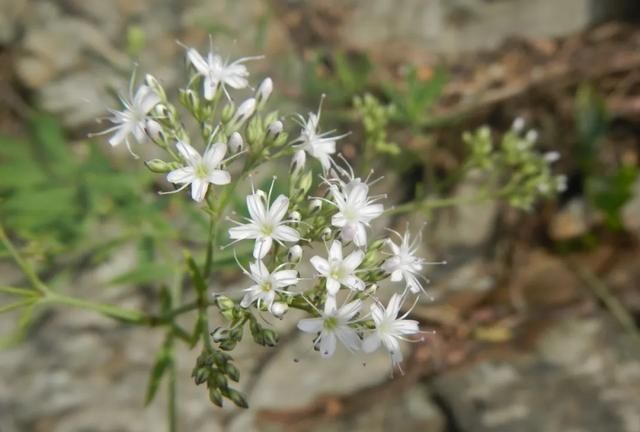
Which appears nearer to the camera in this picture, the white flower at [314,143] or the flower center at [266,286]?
the flower center at [266,286]

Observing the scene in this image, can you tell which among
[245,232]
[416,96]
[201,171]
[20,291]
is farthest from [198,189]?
[416,96]

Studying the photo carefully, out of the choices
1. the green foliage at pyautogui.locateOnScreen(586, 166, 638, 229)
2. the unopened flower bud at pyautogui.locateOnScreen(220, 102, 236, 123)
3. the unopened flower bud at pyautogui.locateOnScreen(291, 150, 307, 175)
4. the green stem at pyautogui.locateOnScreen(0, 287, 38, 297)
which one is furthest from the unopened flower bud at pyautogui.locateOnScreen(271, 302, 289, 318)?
the green foliage at pyautogui.locateOnScreen(586, 166, 638, 229)

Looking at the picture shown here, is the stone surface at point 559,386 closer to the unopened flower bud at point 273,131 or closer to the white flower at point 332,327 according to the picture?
the white flower at point 332,327

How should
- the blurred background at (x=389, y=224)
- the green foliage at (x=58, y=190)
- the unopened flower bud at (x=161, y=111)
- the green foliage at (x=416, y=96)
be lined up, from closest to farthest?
the unopened flower bud at (x=161, y=111)
the green foliage at (x=58, y=190)
the green foliage at (x=416, y=96)
the blurred background at (x=389, y=224)

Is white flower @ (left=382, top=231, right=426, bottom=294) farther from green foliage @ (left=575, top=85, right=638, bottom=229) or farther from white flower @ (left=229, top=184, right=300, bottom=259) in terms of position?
green foliage @ (left=575, top=85, right=638, bottom=229)

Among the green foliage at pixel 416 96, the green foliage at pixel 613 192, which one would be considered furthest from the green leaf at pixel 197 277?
the green foliage at pixel 613 192

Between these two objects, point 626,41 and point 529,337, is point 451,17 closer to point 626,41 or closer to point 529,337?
point 626,41

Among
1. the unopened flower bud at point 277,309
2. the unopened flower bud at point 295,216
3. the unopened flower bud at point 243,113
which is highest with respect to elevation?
the unopened flower bud at point 243,113
